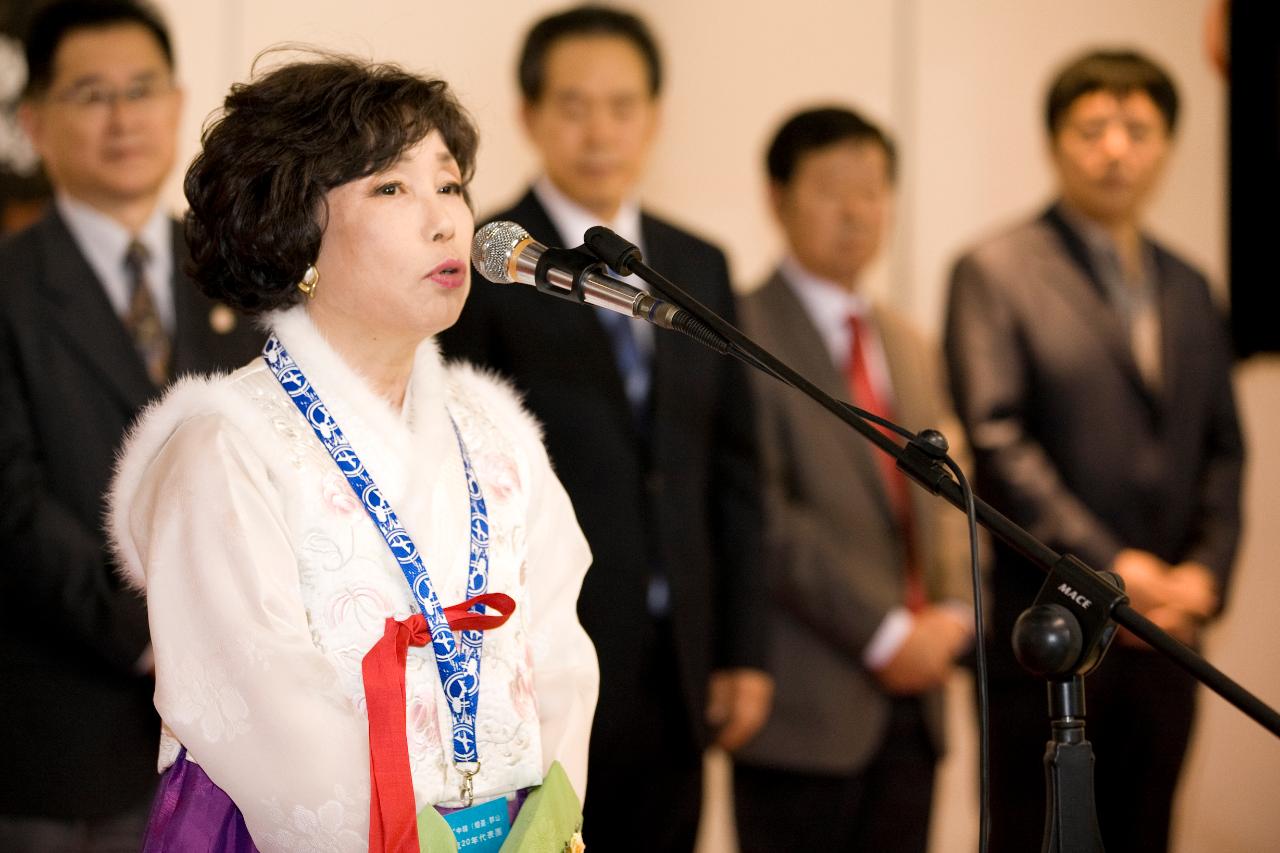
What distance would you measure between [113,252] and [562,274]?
150 centimetres

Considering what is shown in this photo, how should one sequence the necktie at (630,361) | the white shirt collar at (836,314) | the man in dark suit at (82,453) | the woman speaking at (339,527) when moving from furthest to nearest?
the white shirt collar at (836,314), the necktie at (630,361), the man in dark suit at (82,453), the woman speaking at (339,527)

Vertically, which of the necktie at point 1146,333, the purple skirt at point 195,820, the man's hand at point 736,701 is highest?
the necktie at point 1146,333

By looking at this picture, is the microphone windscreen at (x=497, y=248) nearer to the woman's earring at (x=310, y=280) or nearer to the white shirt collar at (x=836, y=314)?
the woman's earring at (x=310, y=280)

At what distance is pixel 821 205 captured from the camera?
3320mm

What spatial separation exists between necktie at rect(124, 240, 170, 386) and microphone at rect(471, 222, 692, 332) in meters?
1.21

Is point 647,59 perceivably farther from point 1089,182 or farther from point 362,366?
point 362,366

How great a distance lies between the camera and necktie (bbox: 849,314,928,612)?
3.15 meters

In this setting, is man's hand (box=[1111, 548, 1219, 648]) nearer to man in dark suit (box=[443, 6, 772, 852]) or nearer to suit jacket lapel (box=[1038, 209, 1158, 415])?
suit jacket lapel (box=[1038, 209, 1158, 415])

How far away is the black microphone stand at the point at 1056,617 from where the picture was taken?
1328 mm

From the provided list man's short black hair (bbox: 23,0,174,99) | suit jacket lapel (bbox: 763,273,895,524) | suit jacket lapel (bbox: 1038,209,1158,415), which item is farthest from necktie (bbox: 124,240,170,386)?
suit jacket lapel (bbox: 1038,209,1158,415)

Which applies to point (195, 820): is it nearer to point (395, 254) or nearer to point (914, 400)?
point (395, 254)

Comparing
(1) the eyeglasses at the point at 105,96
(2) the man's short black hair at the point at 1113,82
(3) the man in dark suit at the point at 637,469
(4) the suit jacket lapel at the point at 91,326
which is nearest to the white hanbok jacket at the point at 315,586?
(3) the man in dark suit at the point at 637,469

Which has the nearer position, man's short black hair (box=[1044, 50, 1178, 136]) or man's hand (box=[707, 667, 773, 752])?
man's hand (box=[707, 667, 773, 752])

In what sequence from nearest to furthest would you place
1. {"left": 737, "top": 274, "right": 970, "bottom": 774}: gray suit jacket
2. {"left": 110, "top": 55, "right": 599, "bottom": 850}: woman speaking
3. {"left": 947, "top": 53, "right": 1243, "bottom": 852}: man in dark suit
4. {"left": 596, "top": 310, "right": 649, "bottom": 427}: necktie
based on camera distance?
1. {"left": 110, "top": 55, "right": 599, "bottom": 850}: woman speaking
2. {"left": 596, "top": 310, "right": 649, "bottom": 427}: necktie
3. {"left": 737, "top": 274, "right": 970, "bottom": 774}: gray suit jacket
4. {"left": 947, "top": 53, "right": 1243, "bottom": 852}: man in dark suit
